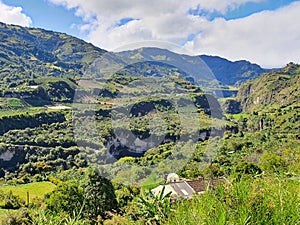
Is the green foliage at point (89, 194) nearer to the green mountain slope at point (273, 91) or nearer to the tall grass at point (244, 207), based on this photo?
the tall grass at point (244, 207)

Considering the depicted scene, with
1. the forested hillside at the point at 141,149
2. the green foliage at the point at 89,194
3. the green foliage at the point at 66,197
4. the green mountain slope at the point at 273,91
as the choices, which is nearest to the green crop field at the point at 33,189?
the forested hillside at the point at 141,149

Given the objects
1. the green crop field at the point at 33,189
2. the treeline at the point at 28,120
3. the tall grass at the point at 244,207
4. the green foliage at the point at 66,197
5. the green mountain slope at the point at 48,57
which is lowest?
the green crop field at the point at 33,189


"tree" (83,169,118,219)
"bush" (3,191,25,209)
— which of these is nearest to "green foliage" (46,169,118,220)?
"tree" (83,169,118,219)

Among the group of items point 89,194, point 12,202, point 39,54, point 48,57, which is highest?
point 39,54

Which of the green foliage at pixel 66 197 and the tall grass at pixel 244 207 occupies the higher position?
the tall grass at pixel 244 207

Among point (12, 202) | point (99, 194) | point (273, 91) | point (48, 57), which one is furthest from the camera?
point (48, 57)

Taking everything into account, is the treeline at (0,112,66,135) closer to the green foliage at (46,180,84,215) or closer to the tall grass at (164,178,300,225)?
the green foliage at (46,180,84,215)

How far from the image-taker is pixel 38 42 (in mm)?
142125

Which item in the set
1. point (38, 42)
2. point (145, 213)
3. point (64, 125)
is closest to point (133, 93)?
point (64, 125)

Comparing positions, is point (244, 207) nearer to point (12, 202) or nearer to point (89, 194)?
point (89, 194)

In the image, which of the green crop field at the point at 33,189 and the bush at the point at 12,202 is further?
the green crop field at the point at 33,189

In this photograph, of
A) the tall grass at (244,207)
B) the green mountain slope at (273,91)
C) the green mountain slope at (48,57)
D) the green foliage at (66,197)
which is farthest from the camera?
the green mountain slope at (48,57)

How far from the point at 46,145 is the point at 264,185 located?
1383 inches

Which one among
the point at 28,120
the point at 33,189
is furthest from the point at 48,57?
the point at 33,189
